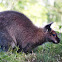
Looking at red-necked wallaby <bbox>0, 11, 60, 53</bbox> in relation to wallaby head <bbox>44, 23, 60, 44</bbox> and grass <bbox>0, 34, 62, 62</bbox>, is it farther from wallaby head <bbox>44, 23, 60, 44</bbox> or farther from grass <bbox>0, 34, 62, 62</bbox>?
grass <bbox>0, 34, 62, 62</bbox>

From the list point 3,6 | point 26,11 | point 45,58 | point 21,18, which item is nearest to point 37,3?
point 26,11

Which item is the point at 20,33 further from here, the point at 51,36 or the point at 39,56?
the point at 39,56

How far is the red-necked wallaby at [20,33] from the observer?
609cm

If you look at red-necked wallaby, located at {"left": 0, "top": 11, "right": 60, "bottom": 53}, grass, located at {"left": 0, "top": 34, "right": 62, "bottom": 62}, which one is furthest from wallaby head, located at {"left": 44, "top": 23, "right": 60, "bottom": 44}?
grass, located at {"left": 0, "top": 34, "right": 62, "bottom": 62}

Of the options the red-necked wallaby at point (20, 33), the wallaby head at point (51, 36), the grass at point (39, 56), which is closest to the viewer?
the grass at point (39, 56)

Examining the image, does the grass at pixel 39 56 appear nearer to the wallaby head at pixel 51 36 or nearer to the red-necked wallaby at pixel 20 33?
the wallaby head at pixel 51 36

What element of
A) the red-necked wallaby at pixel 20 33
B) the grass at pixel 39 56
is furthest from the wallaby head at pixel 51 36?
the grass at pixel 39 56

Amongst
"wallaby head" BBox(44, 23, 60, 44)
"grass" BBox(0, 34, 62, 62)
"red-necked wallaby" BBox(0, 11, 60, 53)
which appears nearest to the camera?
"grass" BBox(0, 34, 62, 62)

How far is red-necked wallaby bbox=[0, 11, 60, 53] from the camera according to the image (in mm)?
6089

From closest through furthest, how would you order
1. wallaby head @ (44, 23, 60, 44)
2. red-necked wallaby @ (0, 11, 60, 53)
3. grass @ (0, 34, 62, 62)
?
1. grass @ (0, 34, 62, 62)
2. red-necked wallaby @ (0, 11, 60, 53)
3. wallaby head @ (44, 23, 60, 44)

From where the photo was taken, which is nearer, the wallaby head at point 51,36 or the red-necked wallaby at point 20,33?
the red-necked wallaby at point 20,33

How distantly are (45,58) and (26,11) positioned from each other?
35.3 ft

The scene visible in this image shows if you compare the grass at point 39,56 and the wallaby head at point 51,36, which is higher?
the wallaby head at point 51,36

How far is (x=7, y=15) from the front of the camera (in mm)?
6352
